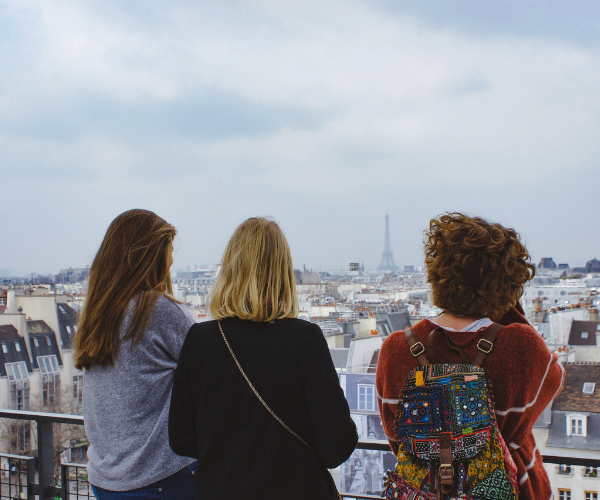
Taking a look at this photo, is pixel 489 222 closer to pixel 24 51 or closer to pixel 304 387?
pixel 304 387

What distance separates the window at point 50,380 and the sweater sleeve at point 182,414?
377cm

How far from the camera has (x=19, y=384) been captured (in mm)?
4270

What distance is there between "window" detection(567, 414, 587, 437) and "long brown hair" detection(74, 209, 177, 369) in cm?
156

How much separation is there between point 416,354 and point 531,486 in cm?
30

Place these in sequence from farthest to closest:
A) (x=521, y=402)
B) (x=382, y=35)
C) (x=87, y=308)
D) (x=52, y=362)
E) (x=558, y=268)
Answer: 1. (x=382, y=35)
2. (x=52, y=362)
3. (x=558, y=268)
4. (x=87, y=308)
5. (x=521, y=402)

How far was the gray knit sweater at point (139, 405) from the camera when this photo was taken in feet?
3.14

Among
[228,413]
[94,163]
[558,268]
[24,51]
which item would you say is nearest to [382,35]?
[558,268]

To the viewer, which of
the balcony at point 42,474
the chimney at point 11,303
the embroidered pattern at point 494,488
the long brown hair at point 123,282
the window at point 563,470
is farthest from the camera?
the chimney at point 11,303

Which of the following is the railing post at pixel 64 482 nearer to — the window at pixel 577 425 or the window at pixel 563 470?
the window at pixel 563 470

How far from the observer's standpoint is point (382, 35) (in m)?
4.81

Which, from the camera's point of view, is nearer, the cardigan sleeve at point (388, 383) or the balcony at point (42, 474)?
the cardigan sleeve at point (388, 383)

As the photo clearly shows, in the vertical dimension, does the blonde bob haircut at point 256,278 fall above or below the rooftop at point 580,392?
above

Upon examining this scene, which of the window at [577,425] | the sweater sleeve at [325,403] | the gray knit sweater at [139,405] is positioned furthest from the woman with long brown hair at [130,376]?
the window at [577,425]

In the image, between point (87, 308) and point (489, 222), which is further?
point (87, 308)
